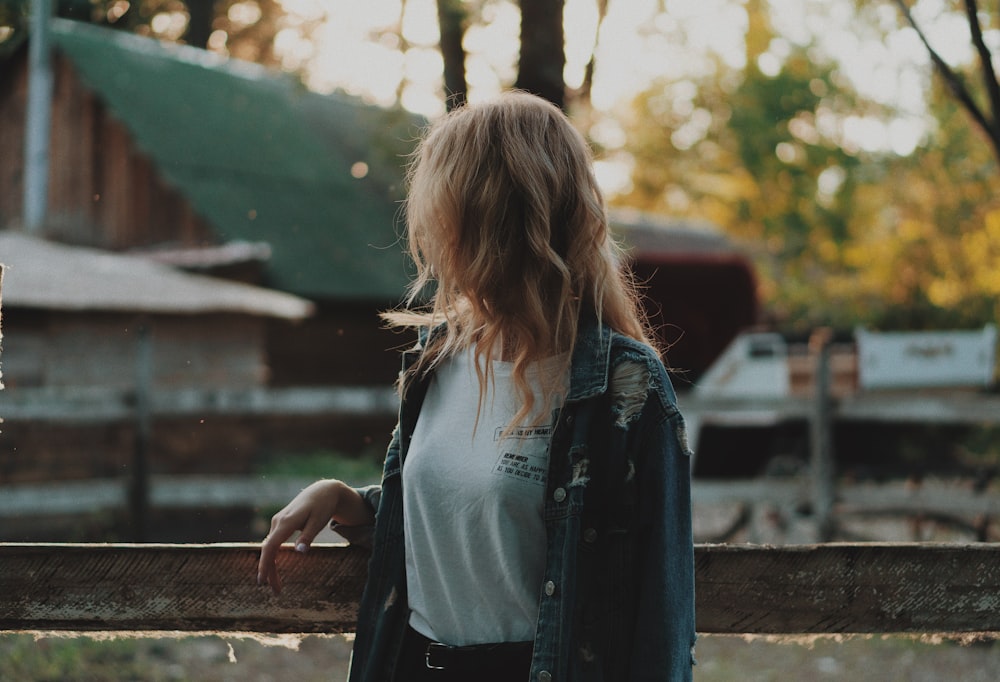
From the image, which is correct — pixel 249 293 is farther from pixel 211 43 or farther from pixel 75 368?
pixel 211 43

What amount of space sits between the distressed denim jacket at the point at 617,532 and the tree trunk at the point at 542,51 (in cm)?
448

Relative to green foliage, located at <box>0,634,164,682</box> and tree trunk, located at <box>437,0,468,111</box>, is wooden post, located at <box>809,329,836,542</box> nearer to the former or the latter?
tree trunk, located at <box>437,0,468,111</box>

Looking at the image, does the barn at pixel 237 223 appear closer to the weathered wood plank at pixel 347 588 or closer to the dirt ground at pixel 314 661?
the dirt ground at pixel 314 661

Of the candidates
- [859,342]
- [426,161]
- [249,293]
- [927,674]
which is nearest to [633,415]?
[426,161]

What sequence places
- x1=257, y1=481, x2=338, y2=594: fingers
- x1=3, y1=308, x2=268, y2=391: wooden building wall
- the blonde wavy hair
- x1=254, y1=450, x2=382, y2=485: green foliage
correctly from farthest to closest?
x1=254, y1=450, x2=382, y2=485: green foliage, x1=3, y1=308, x2=268, y2=391: wooden building wall, x1=257, y1=481, x2=338, y2=594: fingers, the blonde wavy hair

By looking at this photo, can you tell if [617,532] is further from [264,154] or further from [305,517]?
[264,154]

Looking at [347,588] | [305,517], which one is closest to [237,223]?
[347,588]

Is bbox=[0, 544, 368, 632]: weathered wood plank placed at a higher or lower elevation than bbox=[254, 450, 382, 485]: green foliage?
higher

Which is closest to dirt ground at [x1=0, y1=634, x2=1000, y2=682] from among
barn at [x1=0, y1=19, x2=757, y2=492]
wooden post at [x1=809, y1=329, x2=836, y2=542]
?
wooden post at [x1=809, y1=329, x2=836, y2=542]

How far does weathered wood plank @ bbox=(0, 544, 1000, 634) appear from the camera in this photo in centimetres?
196

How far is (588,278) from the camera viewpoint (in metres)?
1.72

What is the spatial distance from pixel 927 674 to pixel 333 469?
244 inches

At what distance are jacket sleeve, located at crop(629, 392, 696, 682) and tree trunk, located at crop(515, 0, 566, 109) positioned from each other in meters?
4.53

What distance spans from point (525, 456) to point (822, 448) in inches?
249
